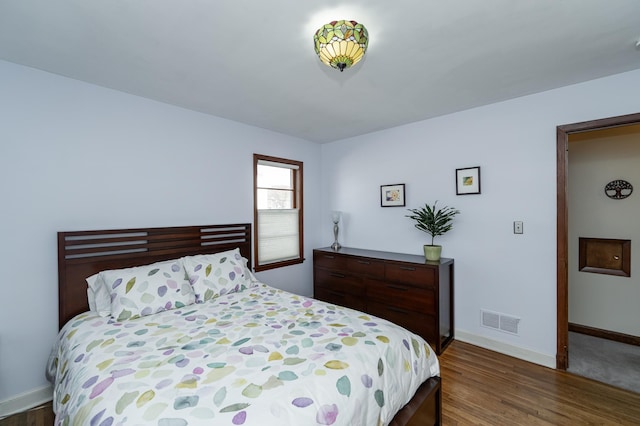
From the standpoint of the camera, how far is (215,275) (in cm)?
254

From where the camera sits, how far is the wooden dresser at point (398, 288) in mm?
2750

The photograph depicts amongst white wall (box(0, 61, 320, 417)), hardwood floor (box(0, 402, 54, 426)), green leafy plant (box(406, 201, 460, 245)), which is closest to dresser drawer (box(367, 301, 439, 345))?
green leafy plant (box(406, 201, 460, 245))

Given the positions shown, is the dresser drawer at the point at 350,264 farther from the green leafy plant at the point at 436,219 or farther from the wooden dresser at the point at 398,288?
the green leafy plant at the point at 436,219

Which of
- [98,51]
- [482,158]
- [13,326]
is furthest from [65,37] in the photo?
[482,158]

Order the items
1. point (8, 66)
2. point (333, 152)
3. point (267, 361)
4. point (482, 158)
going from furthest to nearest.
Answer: point (333, 152)
point (482, 158)
point (8, 66)
point (267, 361)

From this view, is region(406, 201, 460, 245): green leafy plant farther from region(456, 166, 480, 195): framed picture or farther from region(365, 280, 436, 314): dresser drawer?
region(365, 280, 436, 314): dresser drawer

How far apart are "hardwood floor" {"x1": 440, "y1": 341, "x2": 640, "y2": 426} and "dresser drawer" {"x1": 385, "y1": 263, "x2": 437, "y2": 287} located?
76cm

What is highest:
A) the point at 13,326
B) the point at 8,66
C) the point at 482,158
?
the point at 8,66

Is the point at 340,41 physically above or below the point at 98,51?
below

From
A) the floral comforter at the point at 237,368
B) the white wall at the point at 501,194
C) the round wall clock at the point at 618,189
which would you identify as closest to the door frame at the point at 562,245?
the white wall at the point at 501,194

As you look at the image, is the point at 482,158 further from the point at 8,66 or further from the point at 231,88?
the point at 8,66

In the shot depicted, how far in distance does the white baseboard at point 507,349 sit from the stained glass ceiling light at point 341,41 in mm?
2969

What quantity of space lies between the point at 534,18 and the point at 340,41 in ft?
3.69

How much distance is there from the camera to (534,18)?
1555mm
